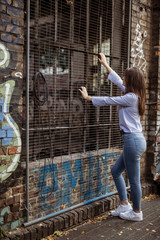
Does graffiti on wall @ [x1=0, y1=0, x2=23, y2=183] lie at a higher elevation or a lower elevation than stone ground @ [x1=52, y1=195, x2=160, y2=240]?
higher

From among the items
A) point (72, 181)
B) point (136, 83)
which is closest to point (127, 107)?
point (136, 83)

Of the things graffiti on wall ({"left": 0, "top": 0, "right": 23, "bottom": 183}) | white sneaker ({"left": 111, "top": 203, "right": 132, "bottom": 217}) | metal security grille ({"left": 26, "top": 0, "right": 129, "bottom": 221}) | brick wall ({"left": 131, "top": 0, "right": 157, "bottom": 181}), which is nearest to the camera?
graffiti on wall ({"left": 0, "top": 0, "right": 23, "bottom": 183})

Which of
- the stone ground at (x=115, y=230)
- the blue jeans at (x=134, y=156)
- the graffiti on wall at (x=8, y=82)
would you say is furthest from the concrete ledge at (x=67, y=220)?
the graffiti on wall at (x=8, y=82)

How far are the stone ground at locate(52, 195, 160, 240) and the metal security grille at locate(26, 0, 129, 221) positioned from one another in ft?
2.37

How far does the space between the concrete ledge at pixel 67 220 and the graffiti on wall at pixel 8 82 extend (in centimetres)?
70

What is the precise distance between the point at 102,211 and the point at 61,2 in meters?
3.01

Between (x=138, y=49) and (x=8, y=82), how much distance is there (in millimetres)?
2673

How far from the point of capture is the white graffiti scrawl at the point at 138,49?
462cm

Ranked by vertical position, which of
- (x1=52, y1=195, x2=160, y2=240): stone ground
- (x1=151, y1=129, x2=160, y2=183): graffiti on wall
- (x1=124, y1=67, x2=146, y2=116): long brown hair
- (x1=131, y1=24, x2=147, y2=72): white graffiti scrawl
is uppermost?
(x1=131, y1=24, x2=147, y2=72): white graffiti scrawl

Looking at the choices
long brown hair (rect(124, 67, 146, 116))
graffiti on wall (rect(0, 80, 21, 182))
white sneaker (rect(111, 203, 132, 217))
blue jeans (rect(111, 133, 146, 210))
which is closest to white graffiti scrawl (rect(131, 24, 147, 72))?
long brown hair (rect(124, 67, 146, 116))

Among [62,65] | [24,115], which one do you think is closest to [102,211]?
[24,115]

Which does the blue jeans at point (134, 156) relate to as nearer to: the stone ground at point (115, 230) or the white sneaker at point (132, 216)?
the white sneaker at point (132, 216)

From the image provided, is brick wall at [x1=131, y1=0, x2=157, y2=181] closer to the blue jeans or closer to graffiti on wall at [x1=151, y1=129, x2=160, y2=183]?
graffiti on wall at [x1=151, y1=129, x2=160, y2=183]

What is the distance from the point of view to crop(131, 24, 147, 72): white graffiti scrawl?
462 cm
